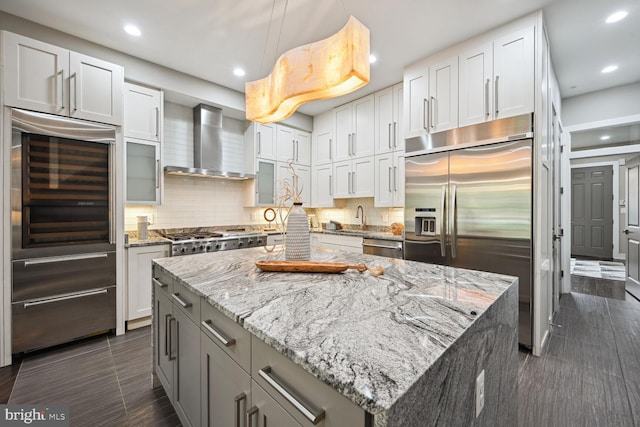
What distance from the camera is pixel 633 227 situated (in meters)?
4.35

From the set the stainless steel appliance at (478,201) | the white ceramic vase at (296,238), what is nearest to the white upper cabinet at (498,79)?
the stainless steel appliance at (478,201)

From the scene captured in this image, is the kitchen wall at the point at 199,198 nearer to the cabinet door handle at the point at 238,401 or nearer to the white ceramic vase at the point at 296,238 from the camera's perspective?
the white ceramic vase at the point at 296,238

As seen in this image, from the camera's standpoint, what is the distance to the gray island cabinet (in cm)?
65

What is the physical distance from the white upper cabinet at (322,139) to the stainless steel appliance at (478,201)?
1.82 metres

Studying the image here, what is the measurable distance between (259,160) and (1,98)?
8.74 ft

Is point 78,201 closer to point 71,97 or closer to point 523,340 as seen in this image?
point 71,97

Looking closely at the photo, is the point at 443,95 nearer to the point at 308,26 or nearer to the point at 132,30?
the point at 308,26

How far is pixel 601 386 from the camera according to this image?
207 centimetres

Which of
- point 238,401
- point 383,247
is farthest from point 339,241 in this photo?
point 238,401

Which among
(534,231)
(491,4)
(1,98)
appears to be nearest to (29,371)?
(1,98)

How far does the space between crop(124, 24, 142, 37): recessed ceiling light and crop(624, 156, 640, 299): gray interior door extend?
650 cm

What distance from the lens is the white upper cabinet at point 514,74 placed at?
2496mm

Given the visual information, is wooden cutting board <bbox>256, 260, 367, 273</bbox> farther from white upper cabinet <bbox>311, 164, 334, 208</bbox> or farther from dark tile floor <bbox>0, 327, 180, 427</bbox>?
white upper cabinet <bbox>311, 164, 334, 208</bbox>

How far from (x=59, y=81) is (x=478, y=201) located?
13.2 ft
